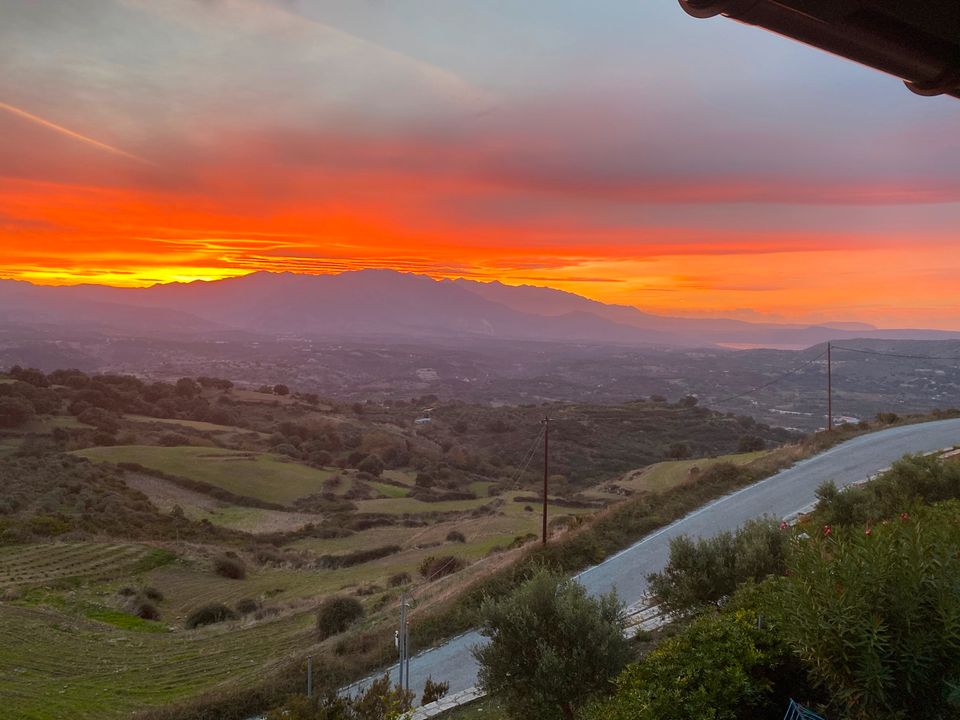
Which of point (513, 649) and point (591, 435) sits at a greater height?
point (513, 649)

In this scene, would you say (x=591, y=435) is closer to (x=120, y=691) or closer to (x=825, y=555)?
(x=120, y=691)

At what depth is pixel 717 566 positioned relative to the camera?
9938 millimetres

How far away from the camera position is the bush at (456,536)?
118ft

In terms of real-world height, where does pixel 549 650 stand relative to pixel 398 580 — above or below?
above

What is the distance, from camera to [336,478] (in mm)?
61281

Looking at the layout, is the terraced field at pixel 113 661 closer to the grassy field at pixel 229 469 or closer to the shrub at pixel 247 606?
the shrub at pixel 247 606

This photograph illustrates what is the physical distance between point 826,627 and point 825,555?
65 centimetres

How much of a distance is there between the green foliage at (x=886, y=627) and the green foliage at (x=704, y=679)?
937 millimetres

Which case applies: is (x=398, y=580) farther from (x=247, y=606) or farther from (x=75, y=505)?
(x=75, y=505)

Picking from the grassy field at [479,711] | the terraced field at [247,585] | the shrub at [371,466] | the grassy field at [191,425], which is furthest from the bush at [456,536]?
the grassy field at [191,425]

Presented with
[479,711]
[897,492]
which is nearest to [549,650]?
[479,711]

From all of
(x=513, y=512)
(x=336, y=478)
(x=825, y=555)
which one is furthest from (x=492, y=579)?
(x=336, y=478)

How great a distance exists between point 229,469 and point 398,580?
121 feet

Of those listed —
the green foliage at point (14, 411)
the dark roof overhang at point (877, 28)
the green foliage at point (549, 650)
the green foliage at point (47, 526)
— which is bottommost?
the green foliage at point (47, 526)
